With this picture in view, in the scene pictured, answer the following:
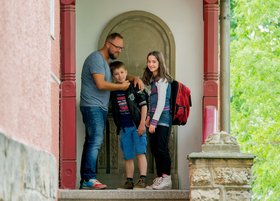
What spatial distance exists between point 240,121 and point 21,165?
23315 millimetres

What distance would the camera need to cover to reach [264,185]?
2981 cm

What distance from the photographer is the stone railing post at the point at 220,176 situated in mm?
13445

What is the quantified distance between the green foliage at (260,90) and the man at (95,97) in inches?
541

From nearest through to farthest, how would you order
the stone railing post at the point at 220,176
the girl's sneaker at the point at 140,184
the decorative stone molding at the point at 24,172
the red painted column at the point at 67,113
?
the decorative stone molding at the point at 24,172, the stone railing post at the point at 220,176, the girl's sneaker at the point at 140,184, the red painted column at the point at 67,113

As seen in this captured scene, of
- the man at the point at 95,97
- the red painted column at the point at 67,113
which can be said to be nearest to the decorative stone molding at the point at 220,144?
the man at the point at 95,97

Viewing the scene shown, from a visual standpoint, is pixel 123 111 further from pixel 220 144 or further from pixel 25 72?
pixel 25 72

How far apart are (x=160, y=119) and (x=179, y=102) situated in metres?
0.51

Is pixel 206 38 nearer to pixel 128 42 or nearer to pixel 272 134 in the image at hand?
pixel 128 42

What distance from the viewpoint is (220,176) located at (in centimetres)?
1348

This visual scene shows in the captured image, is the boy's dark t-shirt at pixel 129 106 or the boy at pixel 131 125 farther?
the boy's dark t-shirt at pixel 129 106

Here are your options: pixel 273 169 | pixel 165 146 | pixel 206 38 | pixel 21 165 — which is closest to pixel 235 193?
pixel 165 146

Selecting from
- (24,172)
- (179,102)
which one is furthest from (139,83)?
(24,172)

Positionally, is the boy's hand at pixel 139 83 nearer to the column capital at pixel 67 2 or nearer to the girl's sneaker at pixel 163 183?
the girl's sneaker at pixel 163 183

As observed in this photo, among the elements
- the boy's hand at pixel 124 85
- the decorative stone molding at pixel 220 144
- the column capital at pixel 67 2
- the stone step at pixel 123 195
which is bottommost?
the stone step at pixel 123 195
